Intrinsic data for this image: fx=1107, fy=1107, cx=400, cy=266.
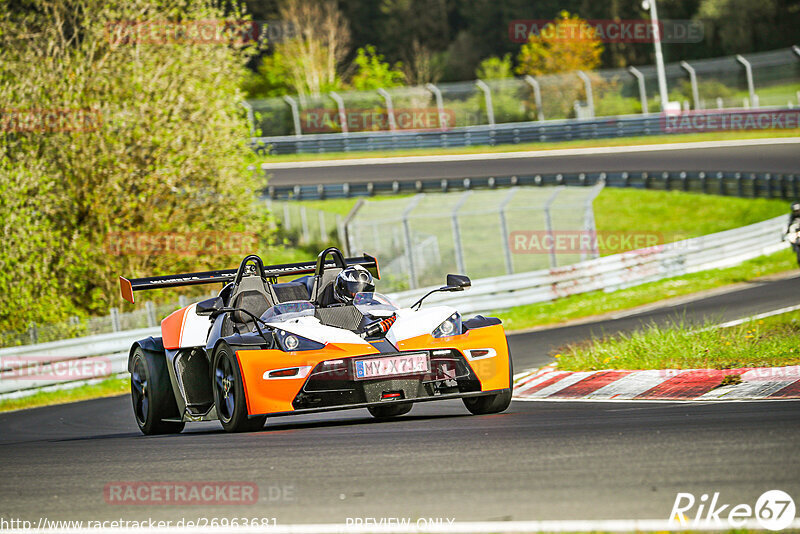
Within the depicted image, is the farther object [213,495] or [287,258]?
[287,258]

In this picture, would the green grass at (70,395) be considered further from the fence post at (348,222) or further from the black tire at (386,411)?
the black tire at (386,411)

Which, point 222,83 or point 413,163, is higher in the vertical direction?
point 222,83

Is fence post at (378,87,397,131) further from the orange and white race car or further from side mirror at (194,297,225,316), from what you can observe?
the orange and white race car

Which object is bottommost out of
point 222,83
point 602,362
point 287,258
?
point 287,258

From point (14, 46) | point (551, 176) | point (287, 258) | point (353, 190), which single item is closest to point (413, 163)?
point (353, 190)

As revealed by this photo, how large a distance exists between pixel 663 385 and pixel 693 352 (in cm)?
132

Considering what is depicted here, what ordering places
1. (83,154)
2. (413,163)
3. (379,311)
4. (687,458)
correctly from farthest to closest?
(413,163), (83,154), (379,311), (687,458)

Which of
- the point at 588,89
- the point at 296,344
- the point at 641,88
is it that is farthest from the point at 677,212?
the point at 296,344

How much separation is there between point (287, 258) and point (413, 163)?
13.7 metres

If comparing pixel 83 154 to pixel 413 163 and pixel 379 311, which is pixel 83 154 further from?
pixel 413 163

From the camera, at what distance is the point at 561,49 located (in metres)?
64.1

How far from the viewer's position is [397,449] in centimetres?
679

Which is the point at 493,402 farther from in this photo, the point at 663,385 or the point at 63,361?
the point at 63,361

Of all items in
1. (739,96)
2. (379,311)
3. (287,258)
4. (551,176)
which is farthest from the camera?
(739,96)
